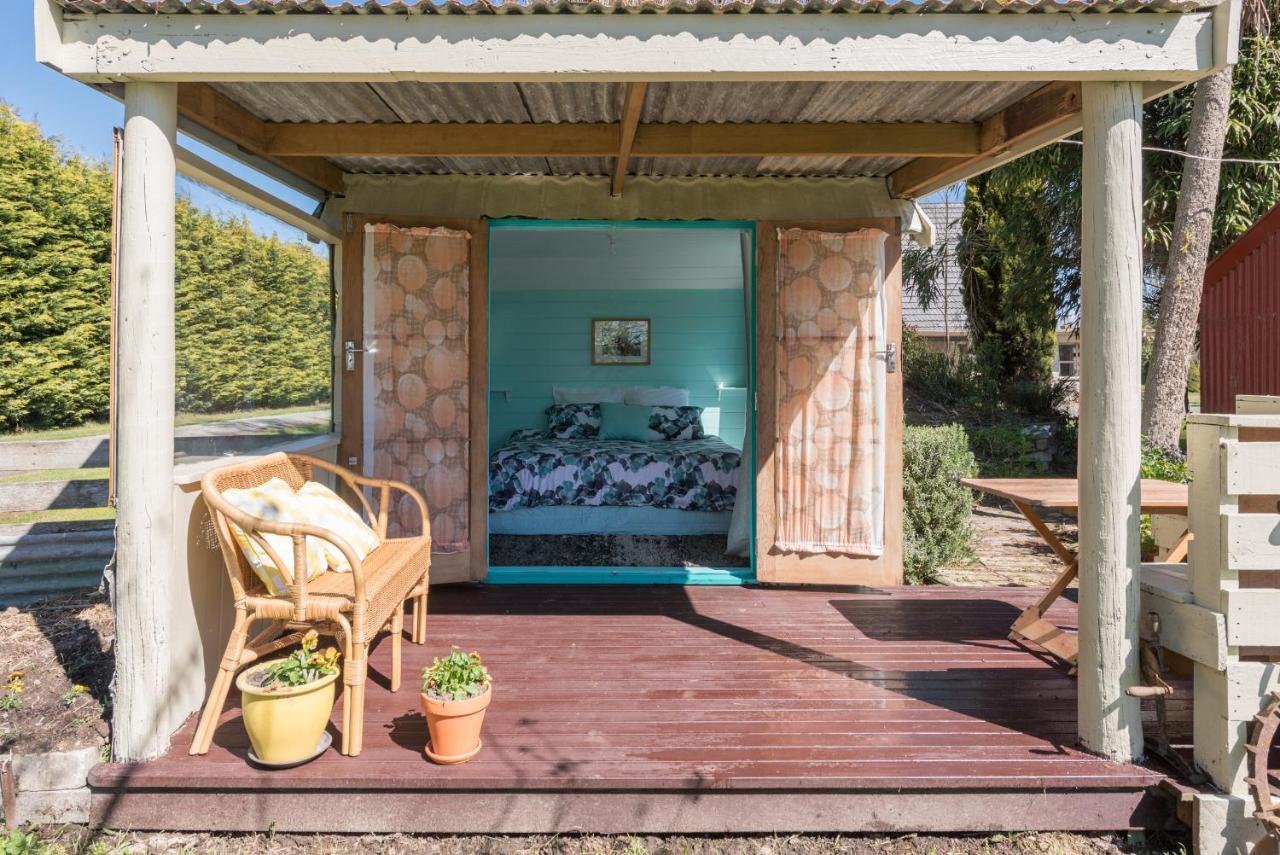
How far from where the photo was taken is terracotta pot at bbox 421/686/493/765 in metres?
2.56

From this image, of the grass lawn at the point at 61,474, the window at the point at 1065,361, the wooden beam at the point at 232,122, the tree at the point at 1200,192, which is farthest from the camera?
the window at the point at 1065,361

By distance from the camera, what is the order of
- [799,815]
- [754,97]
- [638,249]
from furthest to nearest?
1. [638,249]
2. [754,97]
3. [799,815]

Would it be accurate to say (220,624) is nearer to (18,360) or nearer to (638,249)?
(638,249)

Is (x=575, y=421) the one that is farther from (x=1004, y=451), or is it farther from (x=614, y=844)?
(x=614, y=844)

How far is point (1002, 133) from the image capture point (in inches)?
147

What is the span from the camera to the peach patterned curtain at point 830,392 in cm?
482

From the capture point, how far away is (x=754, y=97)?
138 inches

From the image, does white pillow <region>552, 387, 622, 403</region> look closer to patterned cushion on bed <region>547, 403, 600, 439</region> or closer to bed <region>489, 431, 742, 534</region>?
patterned cushion on bed <region>547, 403, 600, 439</region>

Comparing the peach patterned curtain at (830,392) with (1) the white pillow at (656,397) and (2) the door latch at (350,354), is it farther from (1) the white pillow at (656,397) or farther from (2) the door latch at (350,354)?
(1) the white pillow at (656,397)

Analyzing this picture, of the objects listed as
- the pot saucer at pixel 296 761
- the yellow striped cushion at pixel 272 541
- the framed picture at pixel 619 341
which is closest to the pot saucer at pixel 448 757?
the pot saucer at pixel 296 761

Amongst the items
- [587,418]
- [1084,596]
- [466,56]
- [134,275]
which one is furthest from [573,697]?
[587,418]

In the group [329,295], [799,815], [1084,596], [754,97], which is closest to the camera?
[799,815]

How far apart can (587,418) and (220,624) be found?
4.98m

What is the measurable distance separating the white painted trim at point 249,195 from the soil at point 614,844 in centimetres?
253
